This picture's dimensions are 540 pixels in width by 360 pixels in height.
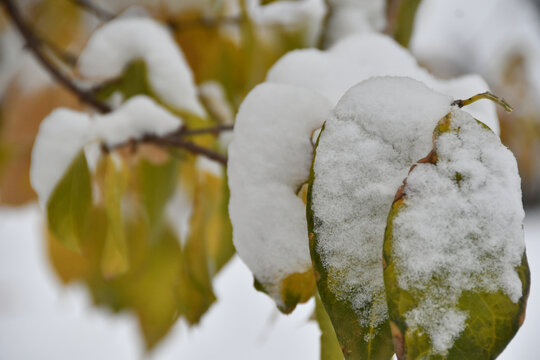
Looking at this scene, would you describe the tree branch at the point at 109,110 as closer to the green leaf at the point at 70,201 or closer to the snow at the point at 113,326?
the green leaf at the point at 70,201

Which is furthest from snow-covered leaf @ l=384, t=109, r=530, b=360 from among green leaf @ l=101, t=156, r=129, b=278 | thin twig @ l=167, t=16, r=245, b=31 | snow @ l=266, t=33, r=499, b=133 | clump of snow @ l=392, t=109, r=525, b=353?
thin twig @ l=167, t=16, r=245, b=31

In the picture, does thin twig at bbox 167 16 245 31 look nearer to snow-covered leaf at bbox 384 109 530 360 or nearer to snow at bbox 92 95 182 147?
snow at bbox 92 95 182 147

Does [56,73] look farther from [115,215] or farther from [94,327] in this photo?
[94,327]

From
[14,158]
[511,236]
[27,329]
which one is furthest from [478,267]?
[27,329]

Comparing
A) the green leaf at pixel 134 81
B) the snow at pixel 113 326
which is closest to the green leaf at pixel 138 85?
the green leaf at pixel 134 81

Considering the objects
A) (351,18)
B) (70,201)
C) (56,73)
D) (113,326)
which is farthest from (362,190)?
(113,326)

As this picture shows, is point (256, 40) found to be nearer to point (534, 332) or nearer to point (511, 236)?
point (511, 236)
